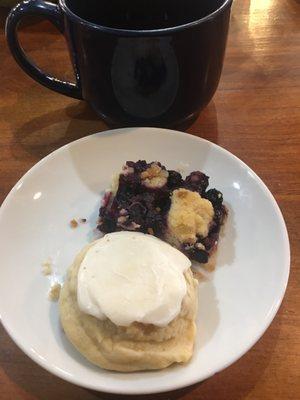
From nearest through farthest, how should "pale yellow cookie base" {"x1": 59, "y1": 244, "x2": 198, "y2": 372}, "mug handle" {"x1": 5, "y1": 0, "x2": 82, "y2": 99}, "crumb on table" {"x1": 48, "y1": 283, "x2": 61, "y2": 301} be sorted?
"pale yellow cookie base" {"x1": 59, "y1": 244, "x2": 198, "y2": 372}
"crumb on table" {"x1": 48, "y1": 283, "x2": 61, "y2": 301}
"mug handle" {"x1": 5, "y1": 0, "x2": 82, "y2": 99}

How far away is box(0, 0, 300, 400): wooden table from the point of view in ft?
2.07

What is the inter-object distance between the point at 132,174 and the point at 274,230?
25cm

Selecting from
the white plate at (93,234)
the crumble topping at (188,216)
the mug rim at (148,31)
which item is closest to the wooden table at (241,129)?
the white plate at (93,234)

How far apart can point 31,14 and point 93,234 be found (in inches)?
15.8

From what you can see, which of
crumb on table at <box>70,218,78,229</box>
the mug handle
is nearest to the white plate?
crumb on table at <box>70,218,78,229</box>

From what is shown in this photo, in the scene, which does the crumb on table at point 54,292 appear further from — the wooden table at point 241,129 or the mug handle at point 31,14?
the mug handle at point 31,14

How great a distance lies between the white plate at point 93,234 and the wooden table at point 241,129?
51 millimetres

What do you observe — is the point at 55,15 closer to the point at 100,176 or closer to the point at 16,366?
the point at 100,176

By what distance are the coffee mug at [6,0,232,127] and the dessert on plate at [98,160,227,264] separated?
14 cm

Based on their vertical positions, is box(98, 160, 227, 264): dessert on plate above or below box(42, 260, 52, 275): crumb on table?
above

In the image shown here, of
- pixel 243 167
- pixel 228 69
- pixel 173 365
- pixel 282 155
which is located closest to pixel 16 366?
pixel 173 365

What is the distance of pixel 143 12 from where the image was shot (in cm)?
90

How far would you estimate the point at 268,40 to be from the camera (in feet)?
Answer: 3.87

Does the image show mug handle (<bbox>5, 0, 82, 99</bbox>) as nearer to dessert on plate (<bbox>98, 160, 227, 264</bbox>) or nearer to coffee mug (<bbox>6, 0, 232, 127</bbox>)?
coffee mug (<bbox>6, 0, 232, 127</bbox>)
